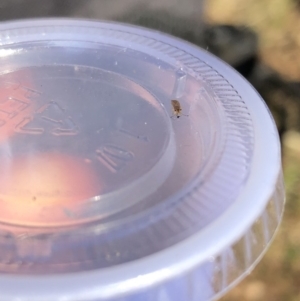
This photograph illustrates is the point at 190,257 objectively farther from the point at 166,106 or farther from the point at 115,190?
the point at 166,106

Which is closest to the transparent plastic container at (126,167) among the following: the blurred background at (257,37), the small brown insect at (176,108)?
the small brown insect at (176,108)

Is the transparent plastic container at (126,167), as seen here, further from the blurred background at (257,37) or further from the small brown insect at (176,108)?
the blurred background at (257,37)

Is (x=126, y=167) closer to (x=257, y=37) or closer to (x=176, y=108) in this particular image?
(x=176, y=108)

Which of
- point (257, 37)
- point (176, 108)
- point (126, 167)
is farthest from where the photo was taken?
point (257, 37)

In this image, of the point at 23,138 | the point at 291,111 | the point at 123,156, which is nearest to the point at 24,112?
the point at 23,138

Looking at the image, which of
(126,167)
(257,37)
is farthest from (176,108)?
(257,37)

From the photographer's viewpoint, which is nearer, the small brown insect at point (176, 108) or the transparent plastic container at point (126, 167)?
the transparent plastic container at point (126, 167)

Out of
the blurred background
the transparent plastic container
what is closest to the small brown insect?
the transparent plastic container
